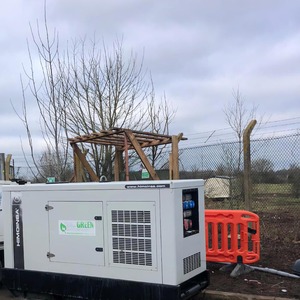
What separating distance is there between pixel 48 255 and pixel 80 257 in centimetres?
46

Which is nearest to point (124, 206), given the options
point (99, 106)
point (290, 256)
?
point (290, 256)

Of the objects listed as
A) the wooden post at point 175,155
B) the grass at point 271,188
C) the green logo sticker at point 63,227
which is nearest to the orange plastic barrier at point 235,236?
the wooden post at point 175,155

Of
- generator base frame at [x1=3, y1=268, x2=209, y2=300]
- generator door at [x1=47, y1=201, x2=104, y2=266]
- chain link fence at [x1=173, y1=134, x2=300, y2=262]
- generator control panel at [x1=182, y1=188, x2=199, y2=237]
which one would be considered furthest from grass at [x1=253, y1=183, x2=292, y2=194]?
generator door at [x1=47, y1=201, x2=104, y2=266]

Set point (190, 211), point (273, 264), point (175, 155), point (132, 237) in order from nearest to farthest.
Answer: point (132, 237) → point (190, 211) → point (273, 264) → point (175, 155)

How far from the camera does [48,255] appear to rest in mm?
5254

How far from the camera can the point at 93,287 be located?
194 inches

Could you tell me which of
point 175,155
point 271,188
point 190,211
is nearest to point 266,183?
point 271,188

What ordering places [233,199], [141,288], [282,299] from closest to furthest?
[141,288], [282,299], [233,199]

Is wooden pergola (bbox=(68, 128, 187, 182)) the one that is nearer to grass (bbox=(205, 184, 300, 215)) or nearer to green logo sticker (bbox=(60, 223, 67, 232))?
grass (bbox=(205, 184, 300, 215))

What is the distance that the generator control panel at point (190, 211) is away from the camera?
4859mm

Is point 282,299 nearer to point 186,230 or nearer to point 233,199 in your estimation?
point 186,230

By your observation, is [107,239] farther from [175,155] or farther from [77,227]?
[175,155]

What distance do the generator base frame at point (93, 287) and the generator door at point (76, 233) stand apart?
229mm

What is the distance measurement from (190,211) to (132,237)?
765mm
